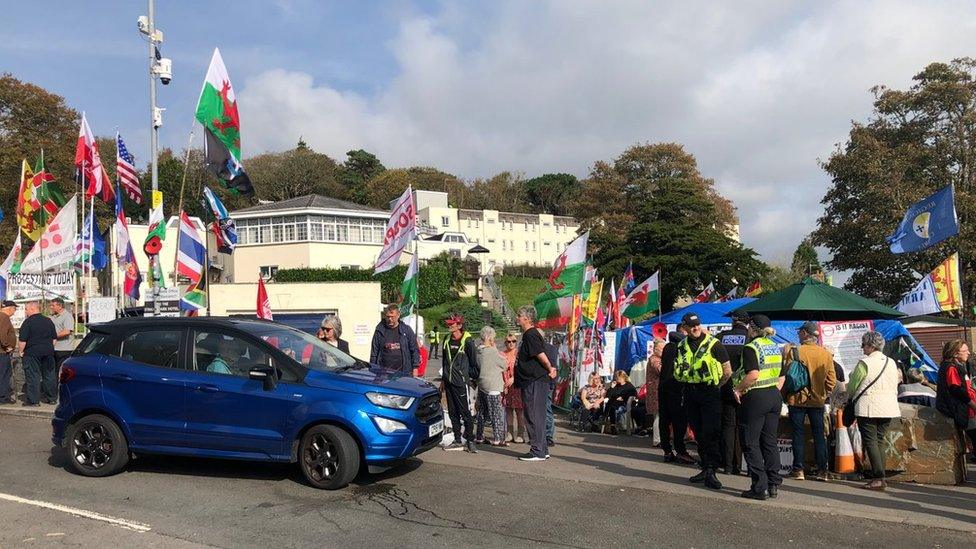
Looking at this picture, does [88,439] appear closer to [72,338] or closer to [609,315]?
[72,338]

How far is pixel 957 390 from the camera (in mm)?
8500

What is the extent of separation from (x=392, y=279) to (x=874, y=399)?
43698 mm

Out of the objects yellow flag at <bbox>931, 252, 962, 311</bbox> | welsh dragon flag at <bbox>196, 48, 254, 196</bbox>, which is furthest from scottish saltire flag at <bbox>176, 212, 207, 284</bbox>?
yellow flag at <bbox>931, 252, 962, 311</bbox>

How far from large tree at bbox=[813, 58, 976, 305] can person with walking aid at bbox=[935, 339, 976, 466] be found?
24.1 m

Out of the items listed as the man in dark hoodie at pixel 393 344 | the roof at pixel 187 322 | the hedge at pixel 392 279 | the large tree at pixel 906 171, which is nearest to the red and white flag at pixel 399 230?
the man in dark hoodie at pixel 393 344

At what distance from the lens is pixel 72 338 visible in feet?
50.1

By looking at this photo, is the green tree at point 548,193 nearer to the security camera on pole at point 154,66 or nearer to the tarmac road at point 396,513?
the security camera on pole at point 154,66

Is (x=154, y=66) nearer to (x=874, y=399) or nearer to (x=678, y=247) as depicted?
(x=874, y=399)

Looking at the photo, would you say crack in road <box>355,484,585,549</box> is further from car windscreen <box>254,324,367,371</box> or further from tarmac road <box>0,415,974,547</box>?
car windscreen <box>254,324,367,371</box>

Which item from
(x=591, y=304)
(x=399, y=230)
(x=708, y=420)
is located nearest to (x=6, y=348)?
(x=399, y=230)

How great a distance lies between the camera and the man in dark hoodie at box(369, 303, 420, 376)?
34.4 feet

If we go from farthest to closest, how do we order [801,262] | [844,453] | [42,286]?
[801,262]
[42,286]
[844,453]

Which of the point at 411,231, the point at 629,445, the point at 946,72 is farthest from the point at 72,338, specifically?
the point at 946,72

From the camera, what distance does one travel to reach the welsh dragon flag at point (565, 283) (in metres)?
14.4
